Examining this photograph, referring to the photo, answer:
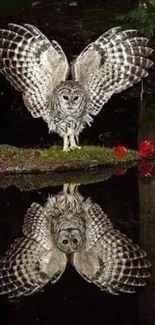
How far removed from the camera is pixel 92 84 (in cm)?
1105

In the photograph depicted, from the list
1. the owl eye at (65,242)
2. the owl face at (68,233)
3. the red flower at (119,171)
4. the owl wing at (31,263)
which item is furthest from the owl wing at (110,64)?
the owl eye at (65,242)

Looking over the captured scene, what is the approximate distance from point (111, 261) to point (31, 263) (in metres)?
0.70

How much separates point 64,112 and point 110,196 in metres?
1.69

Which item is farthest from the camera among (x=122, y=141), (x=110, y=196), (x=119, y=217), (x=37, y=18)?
(x=37, y=18)

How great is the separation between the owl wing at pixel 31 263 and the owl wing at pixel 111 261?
22 centimetres

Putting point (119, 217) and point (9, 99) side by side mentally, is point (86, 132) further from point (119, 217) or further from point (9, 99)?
point (119, 217)

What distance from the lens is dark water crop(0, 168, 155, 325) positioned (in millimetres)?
6379

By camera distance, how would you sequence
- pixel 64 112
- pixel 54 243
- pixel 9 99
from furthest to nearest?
1. pixel 9 99
2. pixel 64 112
3. pixel 54 243

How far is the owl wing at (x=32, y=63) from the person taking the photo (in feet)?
35.1

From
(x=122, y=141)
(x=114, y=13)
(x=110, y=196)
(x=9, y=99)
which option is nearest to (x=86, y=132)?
(x=122, y=141)

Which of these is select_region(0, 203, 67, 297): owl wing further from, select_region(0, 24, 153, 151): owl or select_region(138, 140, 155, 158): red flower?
select_region(138, 140, 155, 158): red flower

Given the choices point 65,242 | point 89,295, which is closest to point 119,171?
point 65,242

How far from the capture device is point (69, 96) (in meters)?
10.7

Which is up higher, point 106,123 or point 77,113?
point 77,113
